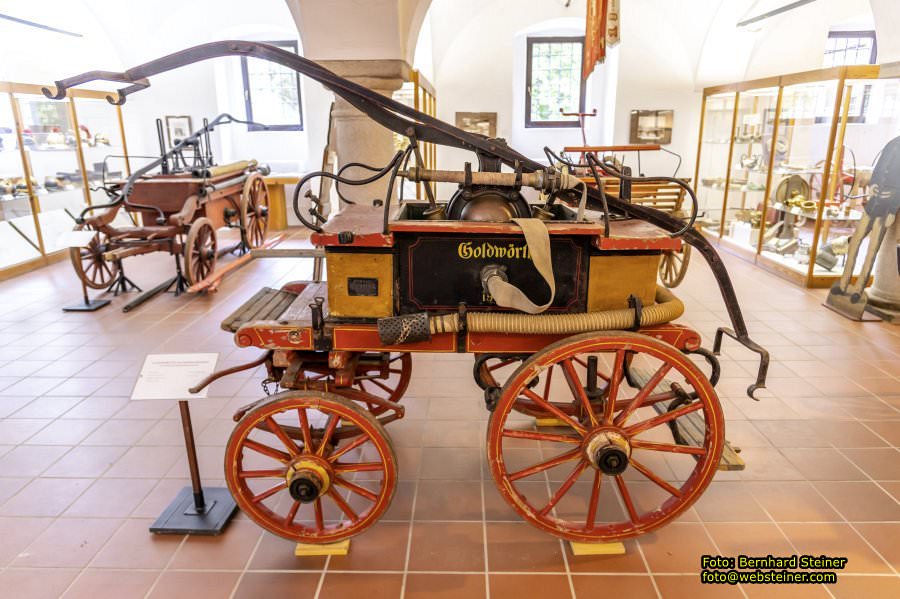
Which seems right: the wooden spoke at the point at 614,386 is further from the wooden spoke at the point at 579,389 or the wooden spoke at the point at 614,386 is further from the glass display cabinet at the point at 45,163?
the glass display cabinet at the point at 45,163

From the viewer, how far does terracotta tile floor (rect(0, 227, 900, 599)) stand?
250cm

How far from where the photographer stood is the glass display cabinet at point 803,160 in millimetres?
6359

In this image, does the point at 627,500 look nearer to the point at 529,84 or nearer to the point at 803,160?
the point at 803,160

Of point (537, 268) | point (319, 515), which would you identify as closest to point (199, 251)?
point (319, 515)

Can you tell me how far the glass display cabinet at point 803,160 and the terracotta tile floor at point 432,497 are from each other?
2.28 m

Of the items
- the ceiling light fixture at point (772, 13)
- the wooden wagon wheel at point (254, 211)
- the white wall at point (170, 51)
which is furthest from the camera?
the white wall at point (170, 51)

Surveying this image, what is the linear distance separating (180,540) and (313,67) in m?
2.11

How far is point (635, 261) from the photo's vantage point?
247 cm

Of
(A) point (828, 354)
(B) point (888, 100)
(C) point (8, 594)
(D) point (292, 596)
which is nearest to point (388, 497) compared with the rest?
(D) point (292, 596)

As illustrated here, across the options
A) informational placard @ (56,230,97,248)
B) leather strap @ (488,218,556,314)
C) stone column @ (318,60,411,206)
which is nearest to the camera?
leather strap @ (488,218,556,314)

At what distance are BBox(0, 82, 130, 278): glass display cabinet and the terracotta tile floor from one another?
3.30 m

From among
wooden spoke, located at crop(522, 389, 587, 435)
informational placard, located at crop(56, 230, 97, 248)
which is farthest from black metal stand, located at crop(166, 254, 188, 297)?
wooden spoke, located at crop(522, 389, 587, 435)

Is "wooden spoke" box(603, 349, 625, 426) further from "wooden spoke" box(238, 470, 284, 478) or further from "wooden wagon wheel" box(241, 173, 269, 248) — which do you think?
"wooden wagon wheel" box(241, 173, 269, 248)

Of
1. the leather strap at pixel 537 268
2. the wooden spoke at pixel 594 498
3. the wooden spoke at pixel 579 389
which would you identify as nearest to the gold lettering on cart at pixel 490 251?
the leather strap at pixel 537 268
